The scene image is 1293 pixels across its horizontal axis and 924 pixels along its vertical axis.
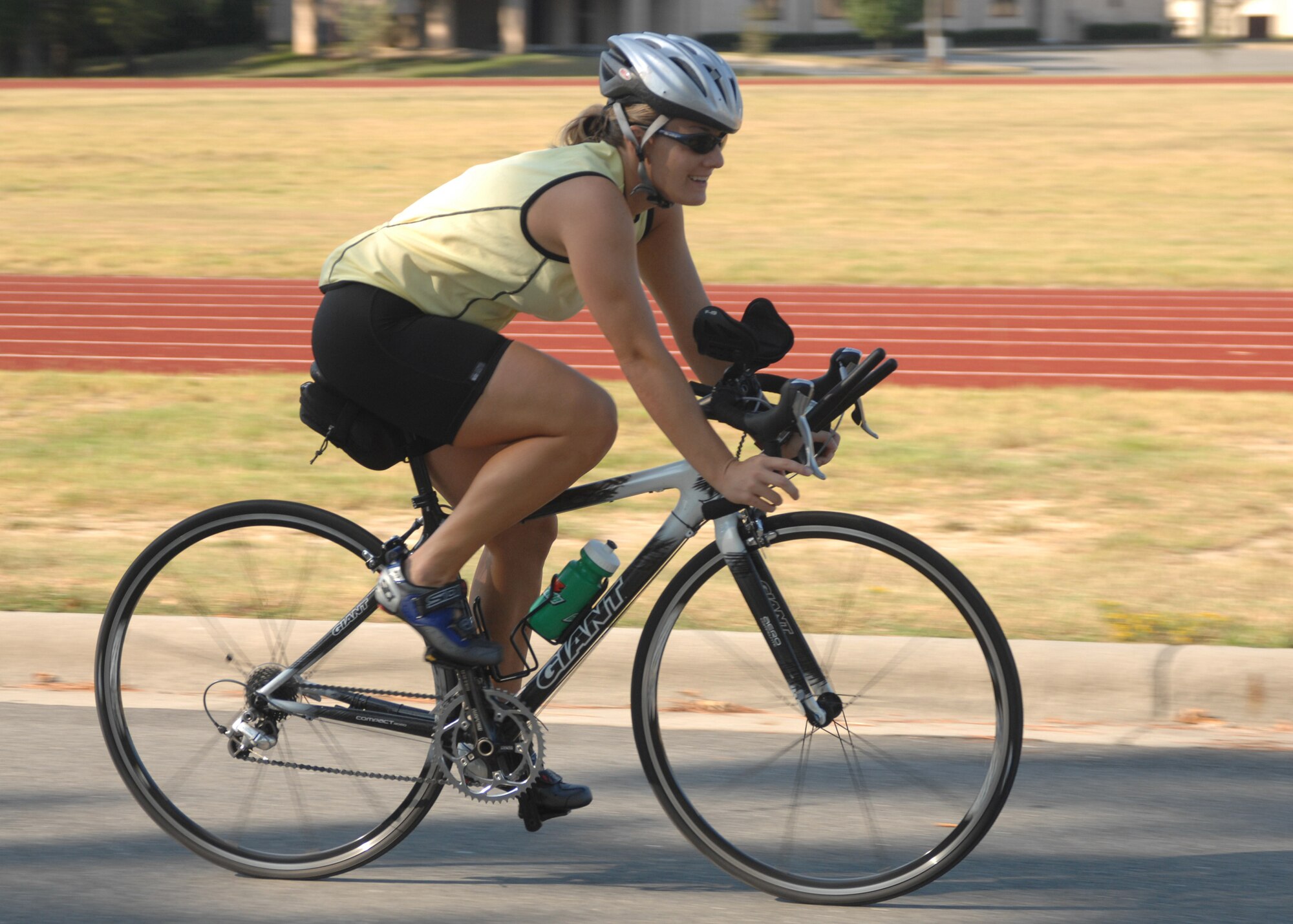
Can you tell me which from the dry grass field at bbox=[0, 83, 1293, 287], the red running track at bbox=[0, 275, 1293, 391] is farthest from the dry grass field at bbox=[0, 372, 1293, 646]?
the dry grass field at bbox=[0, 83, 1293, 287]

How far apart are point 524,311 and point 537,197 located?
0.84 feet

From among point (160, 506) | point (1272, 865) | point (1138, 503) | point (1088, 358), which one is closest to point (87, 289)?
point (160, 506)

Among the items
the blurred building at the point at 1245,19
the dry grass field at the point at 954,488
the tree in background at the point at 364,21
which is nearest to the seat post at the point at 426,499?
the dry grass field at the point at 954,488

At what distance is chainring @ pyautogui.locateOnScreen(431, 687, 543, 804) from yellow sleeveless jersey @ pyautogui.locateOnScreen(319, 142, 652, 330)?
83 centimetres

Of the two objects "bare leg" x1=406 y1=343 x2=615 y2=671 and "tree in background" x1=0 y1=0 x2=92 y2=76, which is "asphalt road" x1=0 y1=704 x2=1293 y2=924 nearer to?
"bare leg" x1=406 y1=343 x2=615 y2=671

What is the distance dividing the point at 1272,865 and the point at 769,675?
1.21 m

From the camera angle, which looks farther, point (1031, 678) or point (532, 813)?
point (1031, 678)

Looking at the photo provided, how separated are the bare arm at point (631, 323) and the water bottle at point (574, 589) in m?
0.35

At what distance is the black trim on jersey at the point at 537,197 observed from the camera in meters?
3.03

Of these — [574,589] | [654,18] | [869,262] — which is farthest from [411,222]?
[654,18]

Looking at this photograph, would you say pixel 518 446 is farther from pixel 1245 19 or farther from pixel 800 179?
pixel 1245 19

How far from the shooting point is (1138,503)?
6570 millimetres

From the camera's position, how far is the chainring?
336 cm

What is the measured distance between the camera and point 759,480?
304 centimetres
